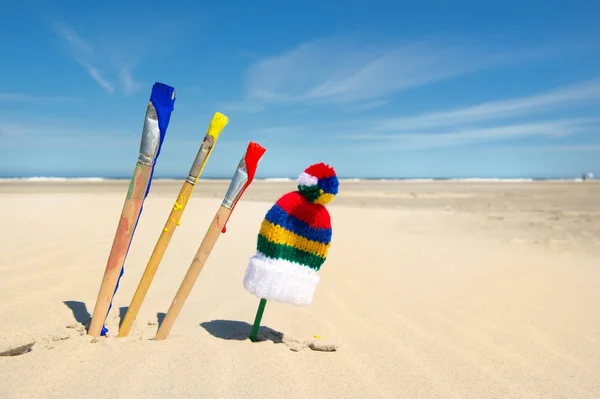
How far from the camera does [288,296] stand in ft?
9.61

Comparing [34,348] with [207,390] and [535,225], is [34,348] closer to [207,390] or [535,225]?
[207,390]

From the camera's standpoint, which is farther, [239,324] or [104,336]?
[239,324]

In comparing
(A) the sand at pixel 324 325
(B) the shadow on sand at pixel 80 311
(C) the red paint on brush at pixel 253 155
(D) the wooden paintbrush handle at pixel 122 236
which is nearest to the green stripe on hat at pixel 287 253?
(C) the red paint on brush at pixel 253 155

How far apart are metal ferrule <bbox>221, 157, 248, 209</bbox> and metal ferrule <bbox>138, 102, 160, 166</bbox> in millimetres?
527

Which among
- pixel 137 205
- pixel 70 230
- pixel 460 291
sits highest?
pixel 137 205

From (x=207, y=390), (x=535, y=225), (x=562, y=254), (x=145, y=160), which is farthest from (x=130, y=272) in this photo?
(x=535, y=225)

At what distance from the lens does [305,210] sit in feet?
9.94

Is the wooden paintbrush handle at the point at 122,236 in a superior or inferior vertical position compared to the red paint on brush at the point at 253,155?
inferior

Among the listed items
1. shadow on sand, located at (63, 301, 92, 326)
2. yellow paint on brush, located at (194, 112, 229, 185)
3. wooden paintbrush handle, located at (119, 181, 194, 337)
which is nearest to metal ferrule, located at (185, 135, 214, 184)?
yellow paint on brush, located at (194, 112, 229, 185)

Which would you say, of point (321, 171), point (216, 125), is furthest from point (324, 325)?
point (216, 125)

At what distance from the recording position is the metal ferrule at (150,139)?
2688 millimetres

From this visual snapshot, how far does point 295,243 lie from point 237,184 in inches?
22.2

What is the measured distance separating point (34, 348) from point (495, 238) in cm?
815

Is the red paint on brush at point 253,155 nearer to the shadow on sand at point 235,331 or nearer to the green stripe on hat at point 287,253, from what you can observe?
the green stripe on hat at point 287,253
